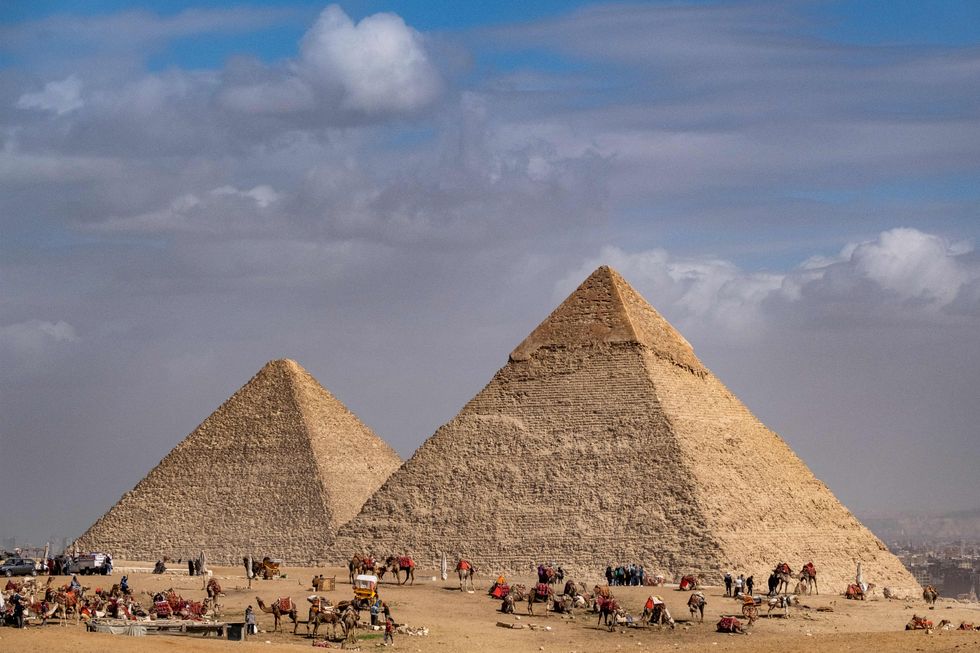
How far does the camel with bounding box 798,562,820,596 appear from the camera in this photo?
2160 inches

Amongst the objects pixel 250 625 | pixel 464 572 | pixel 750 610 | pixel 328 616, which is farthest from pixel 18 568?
pixel 750 610

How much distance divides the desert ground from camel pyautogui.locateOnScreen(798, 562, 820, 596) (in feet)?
1.34

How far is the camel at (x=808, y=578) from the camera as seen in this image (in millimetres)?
54875

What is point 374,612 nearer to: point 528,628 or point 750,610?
point 528,628

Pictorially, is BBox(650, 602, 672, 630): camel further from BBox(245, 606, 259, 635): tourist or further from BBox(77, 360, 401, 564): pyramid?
BBox(77, 360, 401, 564): pyramid

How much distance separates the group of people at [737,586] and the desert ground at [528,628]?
32 centimetres

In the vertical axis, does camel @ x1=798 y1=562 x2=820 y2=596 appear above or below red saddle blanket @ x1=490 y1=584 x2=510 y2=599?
above

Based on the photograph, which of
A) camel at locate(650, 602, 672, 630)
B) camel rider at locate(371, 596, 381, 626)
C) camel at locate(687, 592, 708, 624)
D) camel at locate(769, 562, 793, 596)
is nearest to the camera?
camel rider at locate(371, 596, 381, 626)

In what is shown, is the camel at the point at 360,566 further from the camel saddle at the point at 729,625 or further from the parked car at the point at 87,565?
the camel saddle at the point at 729,625

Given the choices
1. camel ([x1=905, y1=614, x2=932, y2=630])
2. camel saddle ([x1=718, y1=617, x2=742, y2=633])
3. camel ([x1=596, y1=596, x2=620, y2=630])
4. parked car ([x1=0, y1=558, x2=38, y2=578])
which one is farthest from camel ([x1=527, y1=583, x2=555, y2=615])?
parked car ([x1=0, y1=558, x2=38, y2=578])

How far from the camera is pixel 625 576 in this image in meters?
56.4

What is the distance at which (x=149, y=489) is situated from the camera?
80750 millimetres

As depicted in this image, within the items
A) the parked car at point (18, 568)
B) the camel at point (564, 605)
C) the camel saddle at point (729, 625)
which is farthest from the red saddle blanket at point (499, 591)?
the parked car at point (18, 568)

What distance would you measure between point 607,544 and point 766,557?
15.8 ft
